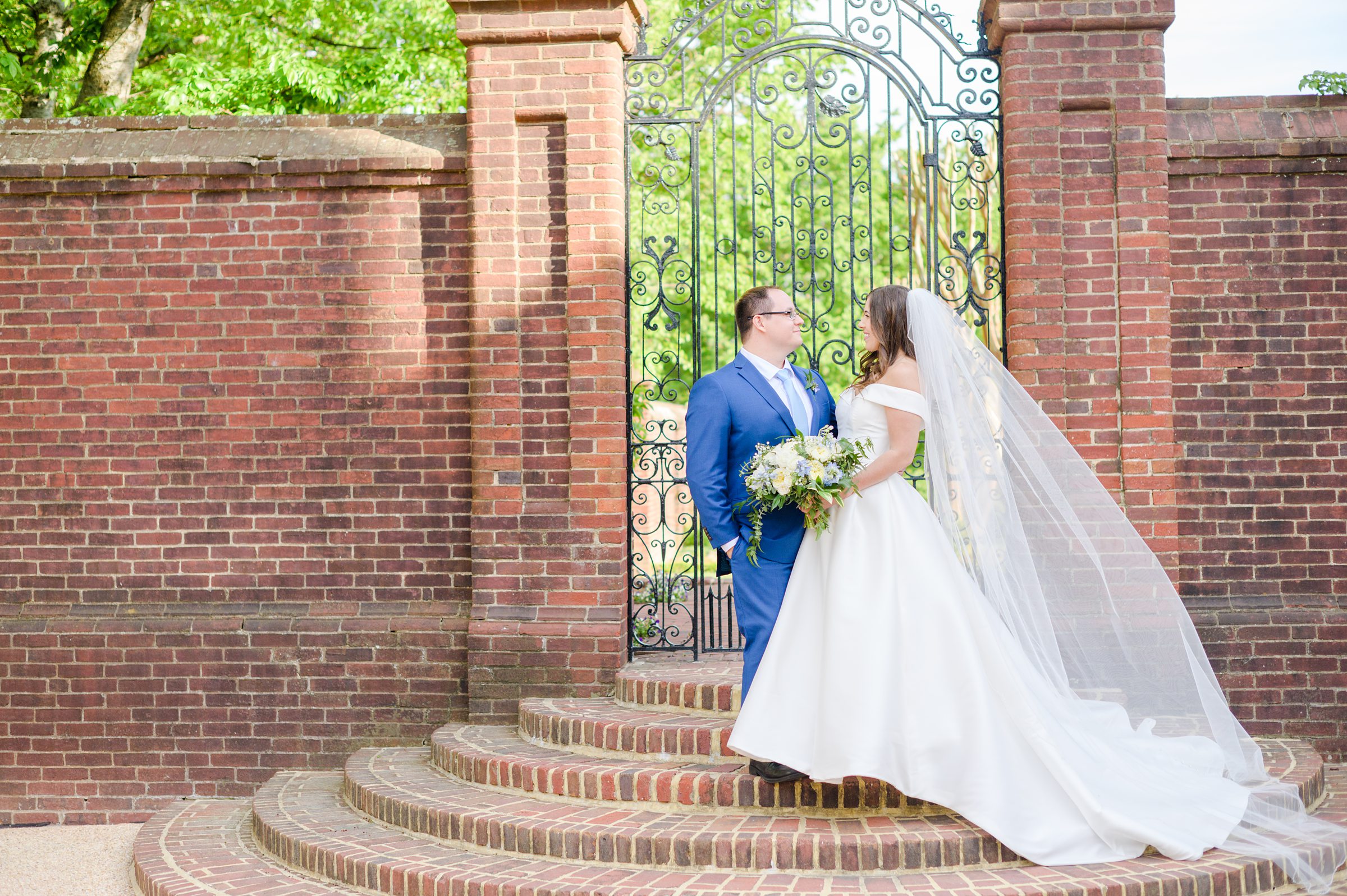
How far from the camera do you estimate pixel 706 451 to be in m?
4.68

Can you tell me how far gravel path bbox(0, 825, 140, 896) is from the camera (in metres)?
5.30

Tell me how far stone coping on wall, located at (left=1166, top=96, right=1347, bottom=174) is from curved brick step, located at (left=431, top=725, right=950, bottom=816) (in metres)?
3.70

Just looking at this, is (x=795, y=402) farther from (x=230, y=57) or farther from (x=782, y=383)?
(x=230, y=57)

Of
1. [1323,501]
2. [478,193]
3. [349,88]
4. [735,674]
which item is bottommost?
[735,674]

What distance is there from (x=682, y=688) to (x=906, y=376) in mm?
2048

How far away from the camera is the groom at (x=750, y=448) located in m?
4.66

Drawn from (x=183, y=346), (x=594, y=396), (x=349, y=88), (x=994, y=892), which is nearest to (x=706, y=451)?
(x=594, y=396)

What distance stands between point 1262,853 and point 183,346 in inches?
227

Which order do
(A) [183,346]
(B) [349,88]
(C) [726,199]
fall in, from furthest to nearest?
(C) [726,199], (B) [349,88], (A) [183,346]

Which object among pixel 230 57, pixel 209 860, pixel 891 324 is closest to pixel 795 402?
pixel 891 324

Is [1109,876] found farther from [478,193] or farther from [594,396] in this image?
[478,193]

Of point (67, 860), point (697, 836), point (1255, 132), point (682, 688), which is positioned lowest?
point (67, 860)

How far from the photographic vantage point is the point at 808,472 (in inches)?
169

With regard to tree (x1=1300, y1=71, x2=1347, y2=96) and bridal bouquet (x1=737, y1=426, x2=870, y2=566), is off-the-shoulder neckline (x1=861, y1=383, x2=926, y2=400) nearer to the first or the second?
bridal bouquet (x1=737, y1=426, x2=870, y2=566)
